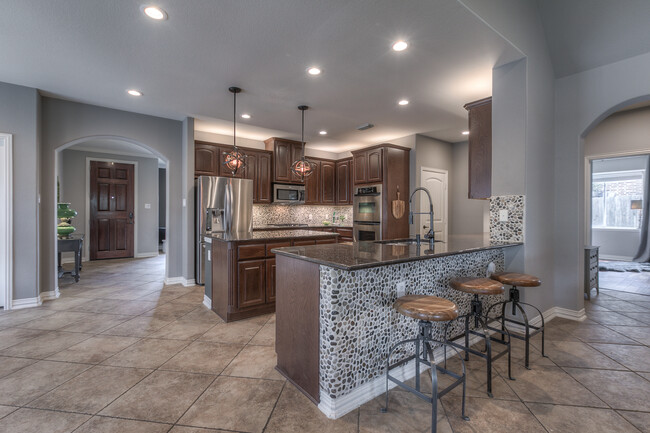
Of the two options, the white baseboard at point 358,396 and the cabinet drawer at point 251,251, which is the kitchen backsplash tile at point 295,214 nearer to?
the cabinet drawer at point 251,251

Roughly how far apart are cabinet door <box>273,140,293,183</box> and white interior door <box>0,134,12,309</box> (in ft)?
11.9

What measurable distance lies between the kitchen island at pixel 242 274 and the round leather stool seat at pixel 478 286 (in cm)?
199

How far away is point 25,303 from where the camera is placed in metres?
3.65

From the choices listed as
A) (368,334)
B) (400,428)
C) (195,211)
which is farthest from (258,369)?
(195,211)

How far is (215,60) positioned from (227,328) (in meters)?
2.63

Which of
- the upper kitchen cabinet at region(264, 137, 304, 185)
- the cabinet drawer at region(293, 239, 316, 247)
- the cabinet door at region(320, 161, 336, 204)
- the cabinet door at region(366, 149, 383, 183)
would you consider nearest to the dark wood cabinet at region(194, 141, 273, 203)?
the upper kitchen cabinet at region(264, 137, 304, 185)

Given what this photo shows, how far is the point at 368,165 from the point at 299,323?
13.8 feet

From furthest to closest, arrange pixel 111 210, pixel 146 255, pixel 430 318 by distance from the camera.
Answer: pixel 146 255, pixel 111 210, pixel 430 318

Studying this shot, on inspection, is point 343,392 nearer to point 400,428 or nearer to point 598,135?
point 400,428

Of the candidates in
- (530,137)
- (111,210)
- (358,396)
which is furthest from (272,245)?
(111,210)

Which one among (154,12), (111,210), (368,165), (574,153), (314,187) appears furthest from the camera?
(111,210)

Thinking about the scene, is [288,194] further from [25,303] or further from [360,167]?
[25,303]

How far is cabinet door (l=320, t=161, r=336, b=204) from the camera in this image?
267 inches

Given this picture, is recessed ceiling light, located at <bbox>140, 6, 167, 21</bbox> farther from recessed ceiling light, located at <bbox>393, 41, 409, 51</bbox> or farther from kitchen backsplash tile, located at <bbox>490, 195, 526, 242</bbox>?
kitchen backsplash tile, located at <bbox>490, 195, 526, 242</bbox>
